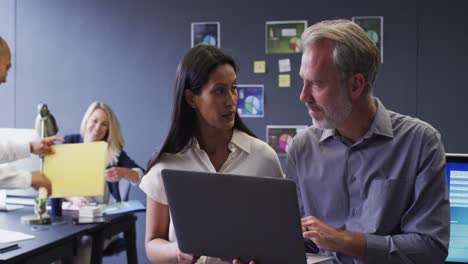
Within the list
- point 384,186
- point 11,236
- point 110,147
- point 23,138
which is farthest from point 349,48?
point 110,147

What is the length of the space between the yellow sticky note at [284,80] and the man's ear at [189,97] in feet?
9.11

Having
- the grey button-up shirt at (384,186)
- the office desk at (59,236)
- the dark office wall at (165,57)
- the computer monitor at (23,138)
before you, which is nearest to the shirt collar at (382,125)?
the grey button-up shirt at (384,186)

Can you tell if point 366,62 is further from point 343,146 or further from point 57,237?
point 57,237

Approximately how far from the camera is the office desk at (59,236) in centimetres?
261

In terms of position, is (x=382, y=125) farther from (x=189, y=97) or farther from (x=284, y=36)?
(x=284, y=36)

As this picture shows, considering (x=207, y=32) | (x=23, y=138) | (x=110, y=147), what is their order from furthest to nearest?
(x=207, y=32) → (x=110, y=147) → (x=23, y=138)

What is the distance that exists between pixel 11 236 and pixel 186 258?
5.04ft

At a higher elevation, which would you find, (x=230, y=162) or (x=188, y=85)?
(x=188, y=85)

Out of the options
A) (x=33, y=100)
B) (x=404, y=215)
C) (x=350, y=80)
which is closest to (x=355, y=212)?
(x=404, y=215)

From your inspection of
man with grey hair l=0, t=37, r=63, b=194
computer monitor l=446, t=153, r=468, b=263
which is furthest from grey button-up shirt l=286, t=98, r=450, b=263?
man with grey hair l=0, t=37, r=63, b=194

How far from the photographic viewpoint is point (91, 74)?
4914 millimetres

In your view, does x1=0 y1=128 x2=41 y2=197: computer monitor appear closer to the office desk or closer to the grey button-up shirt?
the office desk

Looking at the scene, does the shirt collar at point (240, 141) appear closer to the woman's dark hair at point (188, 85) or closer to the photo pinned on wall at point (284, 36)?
the woman's dark hair at point (188, 85)

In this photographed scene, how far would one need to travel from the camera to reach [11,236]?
2775 mm
